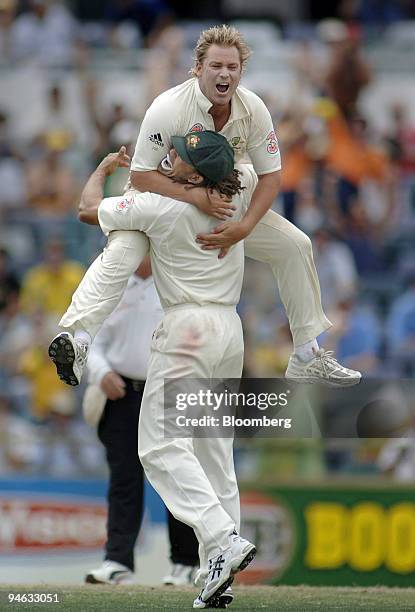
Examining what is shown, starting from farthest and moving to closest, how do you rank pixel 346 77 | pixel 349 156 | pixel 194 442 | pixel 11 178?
pixel 346 77 < pixel 11 178 < pixel 349 156 < pixel 194 442

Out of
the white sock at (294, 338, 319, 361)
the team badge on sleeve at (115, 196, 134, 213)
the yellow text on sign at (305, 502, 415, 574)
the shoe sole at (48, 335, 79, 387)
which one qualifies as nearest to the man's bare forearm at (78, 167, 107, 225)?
the team badge on sleeve at (115, 196, 134, 213)

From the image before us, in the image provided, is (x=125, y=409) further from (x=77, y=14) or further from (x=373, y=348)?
(x=77, y=14)

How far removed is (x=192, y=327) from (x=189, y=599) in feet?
4.81

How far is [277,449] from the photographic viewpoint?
11391 mm

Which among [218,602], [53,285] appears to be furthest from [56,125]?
[218,602]

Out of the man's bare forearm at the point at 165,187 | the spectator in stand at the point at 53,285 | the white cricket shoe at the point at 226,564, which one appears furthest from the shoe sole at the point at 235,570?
the spectator in stand at the point at 53,285

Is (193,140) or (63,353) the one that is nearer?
(63,353)

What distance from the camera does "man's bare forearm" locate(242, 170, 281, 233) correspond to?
7.25 m

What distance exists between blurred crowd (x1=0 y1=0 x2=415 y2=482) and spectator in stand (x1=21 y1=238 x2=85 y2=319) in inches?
0.7

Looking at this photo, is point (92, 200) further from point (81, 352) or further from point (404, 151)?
point (404, 151)

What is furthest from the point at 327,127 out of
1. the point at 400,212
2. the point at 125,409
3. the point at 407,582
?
the point at 125,409

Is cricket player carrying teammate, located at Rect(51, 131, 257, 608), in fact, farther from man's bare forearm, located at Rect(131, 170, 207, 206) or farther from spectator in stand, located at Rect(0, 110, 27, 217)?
spectator in stand, located at Rect(0, 110, 27, 217)

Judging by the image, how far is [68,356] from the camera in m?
6.80

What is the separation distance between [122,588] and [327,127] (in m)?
8.72
